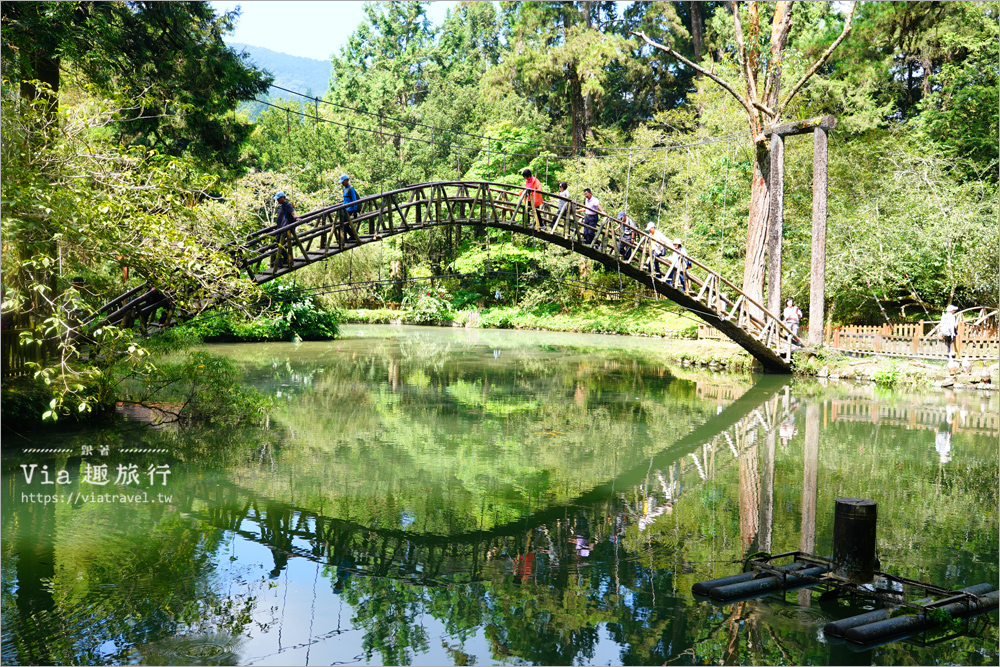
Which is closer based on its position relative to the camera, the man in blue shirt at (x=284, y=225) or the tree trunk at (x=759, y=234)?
the man in blue shirt at (x=284, y=225)

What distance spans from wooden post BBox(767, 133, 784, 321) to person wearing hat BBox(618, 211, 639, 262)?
13.1 feet

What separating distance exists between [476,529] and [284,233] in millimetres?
7377

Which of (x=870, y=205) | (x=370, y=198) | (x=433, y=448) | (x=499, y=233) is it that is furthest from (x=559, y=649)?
(x=499, y=233)

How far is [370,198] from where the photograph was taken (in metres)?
14.3

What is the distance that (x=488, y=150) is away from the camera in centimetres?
4312

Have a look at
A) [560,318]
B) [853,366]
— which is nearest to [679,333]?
[560,318]

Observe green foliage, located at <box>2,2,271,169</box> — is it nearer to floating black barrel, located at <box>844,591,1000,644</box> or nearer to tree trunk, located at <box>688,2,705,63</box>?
floating black barrel, located at <box>844,591,1000,644</box>

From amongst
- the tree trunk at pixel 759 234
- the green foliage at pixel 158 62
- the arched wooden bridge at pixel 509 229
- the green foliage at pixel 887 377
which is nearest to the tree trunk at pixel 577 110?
the tree trunk at pixel 759 234

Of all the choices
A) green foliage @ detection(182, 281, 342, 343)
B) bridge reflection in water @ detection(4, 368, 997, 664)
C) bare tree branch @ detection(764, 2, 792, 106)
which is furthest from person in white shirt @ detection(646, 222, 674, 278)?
green foliage @ detection(182, 281, 342, 343)

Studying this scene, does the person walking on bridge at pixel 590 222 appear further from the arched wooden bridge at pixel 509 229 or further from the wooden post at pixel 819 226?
the wooden post at pixel 819 226

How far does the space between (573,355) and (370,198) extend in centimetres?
1371

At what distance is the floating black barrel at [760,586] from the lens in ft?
20.7

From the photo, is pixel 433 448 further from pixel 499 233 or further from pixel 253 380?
Result: pixel 499 233

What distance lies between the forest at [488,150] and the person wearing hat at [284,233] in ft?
4.08
